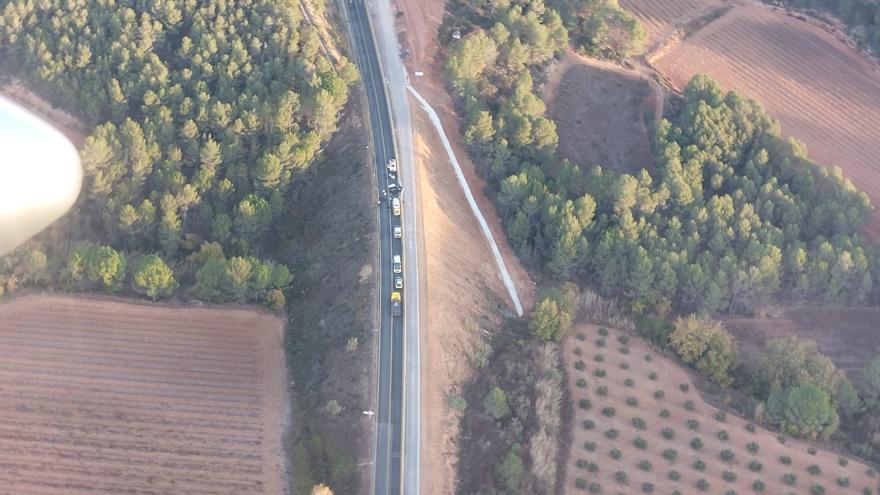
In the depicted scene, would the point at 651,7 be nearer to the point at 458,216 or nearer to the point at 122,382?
the point at 458,216

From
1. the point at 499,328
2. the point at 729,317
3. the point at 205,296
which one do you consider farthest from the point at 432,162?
the point at 729,317

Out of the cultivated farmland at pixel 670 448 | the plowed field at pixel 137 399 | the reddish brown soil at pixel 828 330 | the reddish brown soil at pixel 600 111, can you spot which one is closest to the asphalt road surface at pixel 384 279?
the plowed field at pixel 137 399

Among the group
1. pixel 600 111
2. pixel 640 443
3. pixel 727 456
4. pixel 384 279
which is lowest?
pixel 727 456

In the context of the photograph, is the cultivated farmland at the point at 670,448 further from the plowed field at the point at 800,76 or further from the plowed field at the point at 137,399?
the plowed field at the point at 800,76

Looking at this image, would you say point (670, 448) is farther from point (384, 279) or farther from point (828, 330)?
point (384, 279)

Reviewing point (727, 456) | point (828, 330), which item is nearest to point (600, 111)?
point (828, 330)

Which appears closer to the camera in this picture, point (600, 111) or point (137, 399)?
point (137, 399)
